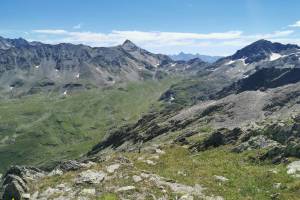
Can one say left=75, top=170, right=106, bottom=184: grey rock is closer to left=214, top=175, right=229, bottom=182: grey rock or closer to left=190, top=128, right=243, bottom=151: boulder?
left=214, top=175, right=229, bottom=182: grey rock

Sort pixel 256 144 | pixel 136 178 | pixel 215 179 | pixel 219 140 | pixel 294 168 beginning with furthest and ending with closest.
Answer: pixel 219 140 → pixel 256 144 → pixel 294 168 → pixel 215 179 → pixel 136 178

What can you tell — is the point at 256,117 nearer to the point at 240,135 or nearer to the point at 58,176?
the point at 240,135

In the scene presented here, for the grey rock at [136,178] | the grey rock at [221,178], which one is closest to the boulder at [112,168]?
the grey rock at [136,178]

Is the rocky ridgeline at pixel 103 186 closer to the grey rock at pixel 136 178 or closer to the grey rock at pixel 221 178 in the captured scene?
the grey rock at pixel 136 178

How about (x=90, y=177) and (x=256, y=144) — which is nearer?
(x=90, y=177)

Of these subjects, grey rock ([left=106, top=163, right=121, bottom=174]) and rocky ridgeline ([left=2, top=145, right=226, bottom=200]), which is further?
grey rock ([left=106, top=163, right=121, bottom=174])

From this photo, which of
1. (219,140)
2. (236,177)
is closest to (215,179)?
(236,177)

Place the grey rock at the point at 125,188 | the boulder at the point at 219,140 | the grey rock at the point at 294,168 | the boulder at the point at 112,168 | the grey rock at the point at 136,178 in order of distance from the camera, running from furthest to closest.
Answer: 1. the boulder at the point at 219,140
2. the grey rock at the point at 294,168
3. the boulder at the point at 112,168
4. the grey rock at the point at 136,178
5. the grey rock at the point at 125,188

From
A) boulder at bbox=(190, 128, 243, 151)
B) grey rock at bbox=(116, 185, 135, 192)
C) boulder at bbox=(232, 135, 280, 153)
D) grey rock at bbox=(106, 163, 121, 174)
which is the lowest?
boulder at bbox=(190, 128, 243, 151)

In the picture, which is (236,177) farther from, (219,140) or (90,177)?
(219,140)

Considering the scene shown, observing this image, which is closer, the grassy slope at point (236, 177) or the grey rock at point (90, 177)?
the grassy slope at point (236, 177)

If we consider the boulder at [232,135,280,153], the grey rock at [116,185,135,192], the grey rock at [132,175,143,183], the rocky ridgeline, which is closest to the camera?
the rocky ridgeline

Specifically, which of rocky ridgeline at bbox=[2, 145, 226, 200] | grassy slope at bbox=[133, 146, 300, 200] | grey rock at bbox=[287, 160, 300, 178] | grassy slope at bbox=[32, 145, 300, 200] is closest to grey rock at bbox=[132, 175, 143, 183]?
rocky ridgeline at bbox=[2, 145, 226, 200]

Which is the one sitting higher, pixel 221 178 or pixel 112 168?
pixel 112 168
